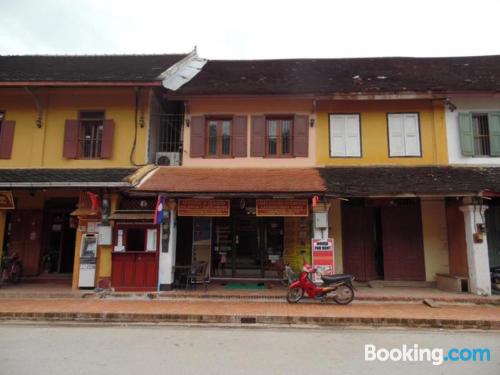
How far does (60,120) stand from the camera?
1259 centimetres

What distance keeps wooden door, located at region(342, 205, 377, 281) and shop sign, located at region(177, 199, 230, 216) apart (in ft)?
14.9

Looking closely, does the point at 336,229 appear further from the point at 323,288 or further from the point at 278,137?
the point at 278,137

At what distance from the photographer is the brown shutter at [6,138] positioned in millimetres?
12469

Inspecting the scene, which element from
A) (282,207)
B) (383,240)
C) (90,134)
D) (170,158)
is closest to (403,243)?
(383,240)

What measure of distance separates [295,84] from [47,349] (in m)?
10.8

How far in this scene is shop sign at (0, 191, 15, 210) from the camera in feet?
36.7

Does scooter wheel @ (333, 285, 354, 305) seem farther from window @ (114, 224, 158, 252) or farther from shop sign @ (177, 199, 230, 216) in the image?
window @ (114, 224, 158, 252)

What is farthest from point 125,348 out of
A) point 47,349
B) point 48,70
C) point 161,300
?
point 48,70

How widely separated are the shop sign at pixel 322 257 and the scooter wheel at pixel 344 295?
0.79 metres

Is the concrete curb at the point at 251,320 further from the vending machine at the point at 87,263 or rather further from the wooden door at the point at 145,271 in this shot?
the vending machine at the point at 87,263

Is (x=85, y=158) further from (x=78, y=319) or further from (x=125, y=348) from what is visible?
(x=125, y=348)

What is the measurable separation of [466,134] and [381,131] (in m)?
2.80

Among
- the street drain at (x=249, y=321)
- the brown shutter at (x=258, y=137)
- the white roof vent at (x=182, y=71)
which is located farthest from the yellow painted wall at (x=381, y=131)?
the street drain at (x=249, y=321)

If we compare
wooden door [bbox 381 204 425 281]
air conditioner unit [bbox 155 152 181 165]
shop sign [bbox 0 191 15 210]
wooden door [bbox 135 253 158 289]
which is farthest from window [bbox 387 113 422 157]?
shop sign [bbox 0 191 15 210]
